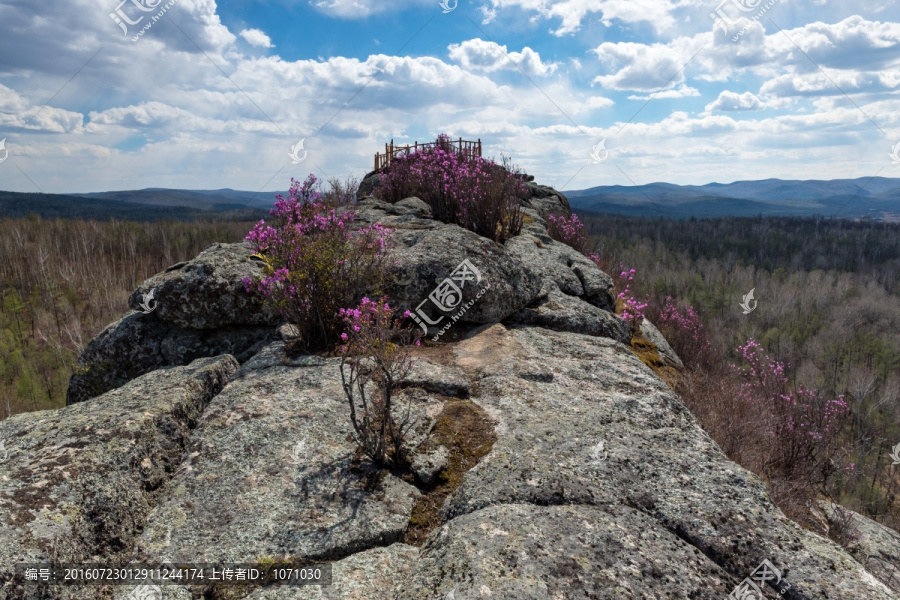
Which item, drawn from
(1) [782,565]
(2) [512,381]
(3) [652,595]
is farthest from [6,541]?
(1) [782,565]

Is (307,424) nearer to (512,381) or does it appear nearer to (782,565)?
(512,381)

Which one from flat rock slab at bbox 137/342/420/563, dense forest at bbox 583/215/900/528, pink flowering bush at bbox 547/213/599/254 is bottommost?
dense forest at bbox 583/215/900/528

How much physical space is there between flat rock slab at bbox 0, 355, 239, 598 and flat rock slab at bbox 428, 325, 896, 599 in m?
1.80

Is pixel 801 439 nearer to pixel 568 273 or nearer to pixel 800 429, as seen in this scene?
pixel 800 429

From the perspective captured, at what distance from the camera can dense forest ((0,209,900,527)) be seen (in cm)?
3219

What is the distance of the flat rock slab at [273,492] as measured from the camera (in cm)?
257

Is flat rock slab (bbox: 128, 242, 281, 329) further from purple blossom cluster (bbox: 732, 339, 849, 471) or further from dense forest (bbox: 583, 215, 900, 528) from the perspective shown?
purple blossom cluster (bbox: 732, 339, 849, 471)

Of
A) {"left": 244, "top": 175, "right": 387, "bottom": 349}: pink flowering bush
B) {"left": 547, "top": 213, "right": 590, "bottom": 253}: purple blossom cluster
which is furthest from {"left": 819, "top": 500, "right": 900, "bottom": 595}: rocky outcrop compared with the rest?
{"left": 547, "top": 213, "right": 590, "bottom": 253}: purple blossom cluster

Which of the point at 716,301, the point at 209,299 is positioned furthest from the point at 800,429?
the point at 716,301

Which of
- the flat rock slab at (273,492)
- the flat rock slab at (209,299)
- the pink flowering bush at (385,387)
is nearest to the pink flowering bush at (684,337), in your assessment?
the flat rock slab at (209,299)

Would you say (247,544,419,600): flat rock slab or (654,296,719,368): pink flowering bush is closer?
(247,544,419,600): flat rock slab

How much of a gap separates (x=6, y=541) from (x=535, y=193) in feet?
60.9

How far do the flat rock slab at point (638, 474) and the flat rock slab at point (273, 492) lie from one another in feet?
1.63

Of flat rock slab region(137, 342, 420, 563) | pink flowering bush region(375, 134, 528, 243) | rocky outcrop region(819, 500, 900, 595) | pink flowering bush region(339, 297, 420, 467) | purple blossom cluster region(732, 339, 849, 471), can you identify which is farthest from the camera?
purple blossom cluster region(732, 339, 849, 471)
